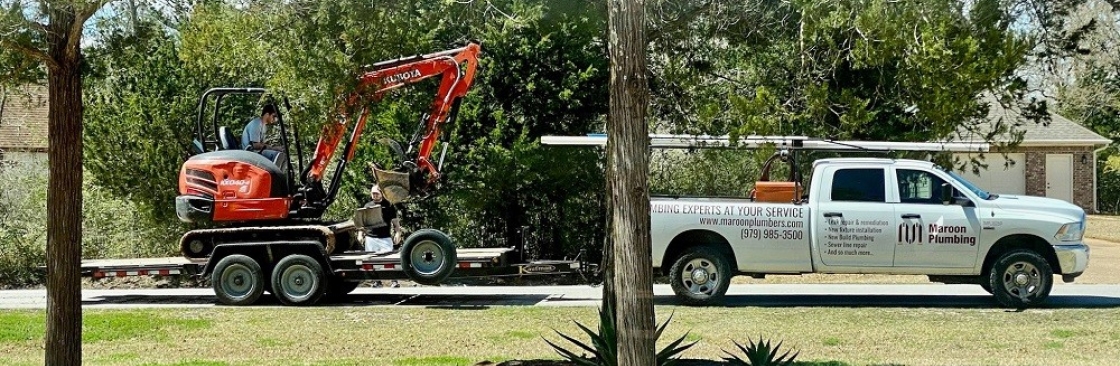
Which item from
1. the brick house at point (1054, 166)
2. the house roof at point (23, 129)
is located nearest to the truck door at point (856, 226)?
the house roof at point (23, 129)

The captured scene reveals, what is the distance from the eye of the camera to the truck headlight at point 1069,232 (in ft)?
50.9

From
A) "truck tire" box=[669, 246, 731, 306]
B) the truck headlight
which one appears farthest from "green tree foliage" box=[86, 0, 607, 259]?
the truck headlight

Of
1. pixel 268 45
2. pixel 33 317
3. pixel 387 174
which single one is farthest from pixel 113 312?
pixel 268 45

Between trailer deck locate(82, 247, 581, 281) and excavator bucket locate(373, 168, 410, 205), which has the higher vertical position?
excavator bucket locate(373, 168, 410, 205)

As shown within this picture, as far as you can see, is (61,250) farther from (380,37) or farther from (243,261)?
(243,261)

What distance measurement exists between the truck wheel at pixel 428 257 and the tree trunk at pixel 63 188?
7845 mm

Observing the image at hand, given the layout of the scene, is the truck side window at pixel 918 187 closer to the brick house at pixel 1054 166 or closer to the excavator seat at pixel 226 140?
the excavator seat at pixel 226 140

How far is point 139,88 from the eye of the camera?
20.2 meters

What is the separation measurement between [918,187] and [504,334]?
244 inches

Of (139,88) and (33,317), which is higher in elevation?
(139,88)

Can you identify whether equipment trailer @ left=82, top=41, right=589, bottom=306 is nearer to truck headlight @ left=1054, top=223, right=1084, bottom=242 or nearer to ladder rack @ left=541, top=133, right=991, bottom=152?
ladder rack @ left=541, top=133, right=991, bottom=152

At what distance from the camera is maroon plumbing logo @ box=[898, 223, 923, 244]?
15633 mm

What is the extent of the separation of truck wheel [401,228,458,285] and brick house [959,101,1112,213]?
21.7 meters

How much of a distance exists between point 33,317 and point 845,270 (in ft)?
33.3
